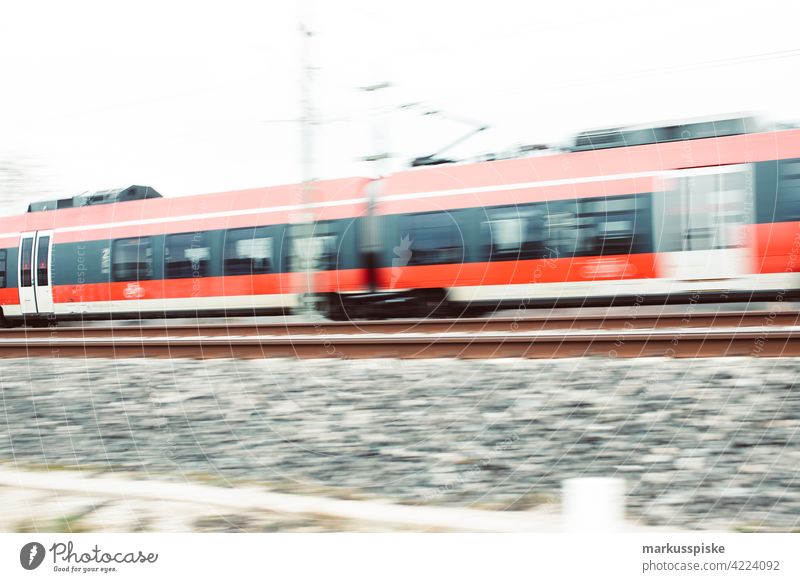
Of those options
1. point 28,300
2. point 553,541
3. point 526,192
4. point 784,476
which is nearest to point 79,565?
point 553,541

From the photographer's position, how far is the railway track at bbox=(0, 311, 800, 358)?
16.6ft

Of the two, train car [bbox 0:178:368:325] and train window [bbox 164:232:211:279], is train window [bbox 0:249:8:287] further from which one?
train window [bbox 164:232:211:279]

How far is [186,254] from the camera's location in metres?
12.5

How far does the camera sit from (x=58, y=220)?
13727mm

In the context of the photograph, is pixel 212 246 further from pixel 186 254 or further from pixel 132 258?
pixel 132 258

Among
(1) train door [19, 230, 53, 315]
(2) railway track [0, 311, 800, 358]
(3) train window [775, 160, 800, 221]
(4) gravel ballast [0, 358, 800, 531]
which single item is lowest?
(4) gravel ballast [0, 358, 800, 531]

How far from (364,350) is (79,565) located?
3860mm

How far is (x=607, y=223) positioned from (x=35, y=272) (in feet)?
38.2

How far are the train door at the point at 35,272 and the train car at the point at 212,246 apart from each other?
59 cm

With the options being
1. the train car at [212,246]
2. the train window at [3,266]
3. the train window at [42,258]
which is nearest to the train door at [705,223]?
the train car at [212,246]

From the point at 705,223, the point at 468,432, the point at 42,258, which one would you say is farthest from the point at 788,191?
the point at 42,258

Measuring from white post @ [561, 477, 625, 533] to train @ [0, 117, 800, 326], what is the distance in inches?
301

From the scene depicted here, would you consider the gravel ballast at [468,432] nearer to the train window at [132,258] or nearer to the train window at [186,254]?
the train window at [186,254]

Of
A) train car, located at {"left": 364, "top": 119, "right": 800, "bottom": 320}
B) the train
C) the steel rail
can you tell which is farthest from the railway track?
the train
